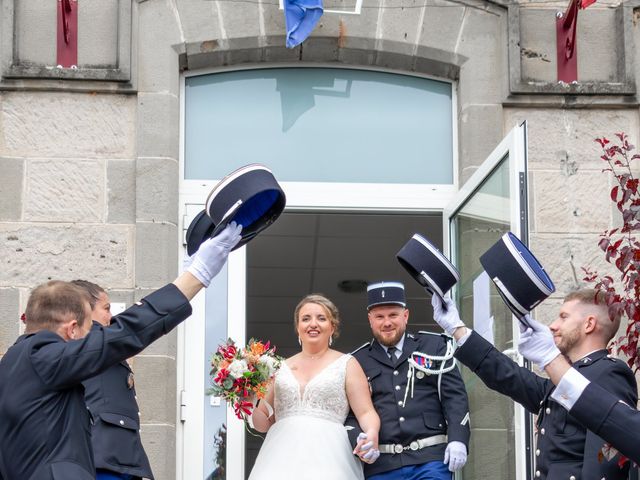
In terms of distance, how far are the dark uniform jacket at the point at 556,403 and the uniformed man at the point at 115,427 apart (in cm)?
161

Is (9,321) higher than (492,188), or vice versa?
(492,188)

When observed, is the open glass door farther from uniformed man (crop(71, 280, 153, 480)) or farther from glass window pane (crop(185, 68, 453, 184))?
uniformed man (crop(71, 280, 153, 480))

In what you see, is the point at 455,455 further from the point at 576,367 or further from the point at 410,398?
the point at 576,367

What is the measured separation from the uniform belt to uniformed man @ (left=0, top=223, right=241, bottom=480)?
105 inches

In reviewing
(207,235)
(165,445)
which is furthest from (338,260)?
(207,235)

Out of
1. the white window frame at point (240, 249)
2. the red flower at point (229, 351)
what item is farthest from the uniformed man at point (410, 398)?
the white window frame at point (240, 249)

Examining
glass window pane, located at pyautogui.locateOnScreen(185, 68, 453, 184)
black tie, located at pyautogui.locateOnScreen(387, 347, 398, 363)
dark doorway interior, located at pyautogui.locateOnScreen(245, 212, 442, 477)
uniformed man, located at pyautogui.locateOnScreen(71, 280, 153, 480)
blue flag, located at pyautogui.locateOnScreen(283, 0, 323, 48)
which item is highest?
blue flag, located at pyautogui.locateOnScreen(283, 0, 323, 48)

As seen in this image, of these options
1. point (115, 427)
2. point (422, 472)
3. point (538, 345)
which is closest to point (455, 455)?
point (422, 472)

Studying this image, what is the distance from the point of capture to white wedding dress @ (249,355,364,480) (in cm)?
743

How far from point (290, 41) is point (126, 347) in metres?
3.93

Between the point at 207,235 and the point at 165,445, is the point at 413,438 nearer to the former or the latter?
the point at 165,445

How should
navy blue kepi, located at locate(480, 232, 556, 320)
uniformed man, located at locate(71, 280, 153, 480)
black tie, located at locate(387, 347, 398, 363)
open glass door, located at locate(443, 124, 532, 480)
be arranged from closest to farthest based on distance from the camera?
navy blue kepi, located at locate(480, 232, 556, 320) < uniformed man, located at locate(71, 280, 153, 480) < open glass door, located at locate(443, 124, 532, 480) < black tie, located at locate(387, 347, 398, 363)

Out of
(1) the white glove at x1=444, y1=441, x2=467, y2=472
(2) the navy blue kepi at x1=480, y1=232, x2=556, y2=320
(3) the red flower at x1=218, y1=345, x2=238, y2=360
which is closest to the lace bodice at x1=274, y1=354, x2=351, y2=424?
(3) the red flower at x1=218, y1=345, x2=238, y2=360

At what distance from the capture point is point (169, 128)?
8.47 meters
